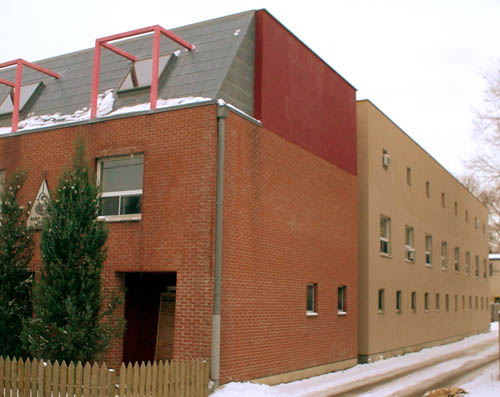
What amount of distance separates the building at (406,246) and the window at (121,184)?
941 centimetres

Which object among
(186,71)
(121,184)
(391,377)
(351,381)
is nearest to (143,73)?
(186,71)

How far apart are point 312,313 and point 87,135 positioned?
761 cm

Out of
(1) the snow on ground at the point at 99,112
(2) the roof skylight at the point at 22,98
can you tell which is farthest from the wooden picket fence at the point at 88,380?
(2) the roof skylight at the point at 22,98

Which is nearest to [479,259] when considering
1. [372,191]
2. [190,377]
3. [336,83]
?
[372,191]

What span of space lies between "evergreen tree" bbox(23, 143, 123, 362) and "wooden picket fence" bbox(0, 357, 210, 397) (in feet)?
3.60

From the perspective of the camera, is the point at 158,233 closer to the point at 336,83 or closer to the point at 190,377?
the point at 190,377

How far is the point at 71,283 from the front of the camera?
12.3 metres

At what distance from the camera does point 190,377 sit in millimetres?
11898

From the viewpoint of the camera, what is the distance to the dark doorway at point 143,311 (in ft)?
52.7

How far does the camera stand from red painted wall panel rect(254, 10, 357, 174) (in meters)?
16.3

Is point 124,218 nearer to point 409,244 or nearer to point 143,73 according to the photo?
point 143,73

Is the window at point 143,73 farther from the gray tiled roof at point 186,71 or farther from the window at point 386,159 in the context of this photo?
the window at point 386,159

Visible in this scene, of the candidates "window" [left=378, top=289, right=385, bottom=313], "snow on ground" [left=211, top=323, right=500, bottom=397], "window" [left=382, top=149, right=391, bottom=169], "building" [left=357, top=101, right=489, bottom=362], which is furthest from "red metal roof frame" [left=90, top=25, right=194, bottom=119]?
"window" [left=378, top=289, right=385, bottom=313]

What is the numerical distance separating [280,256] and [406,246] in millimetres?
11435
